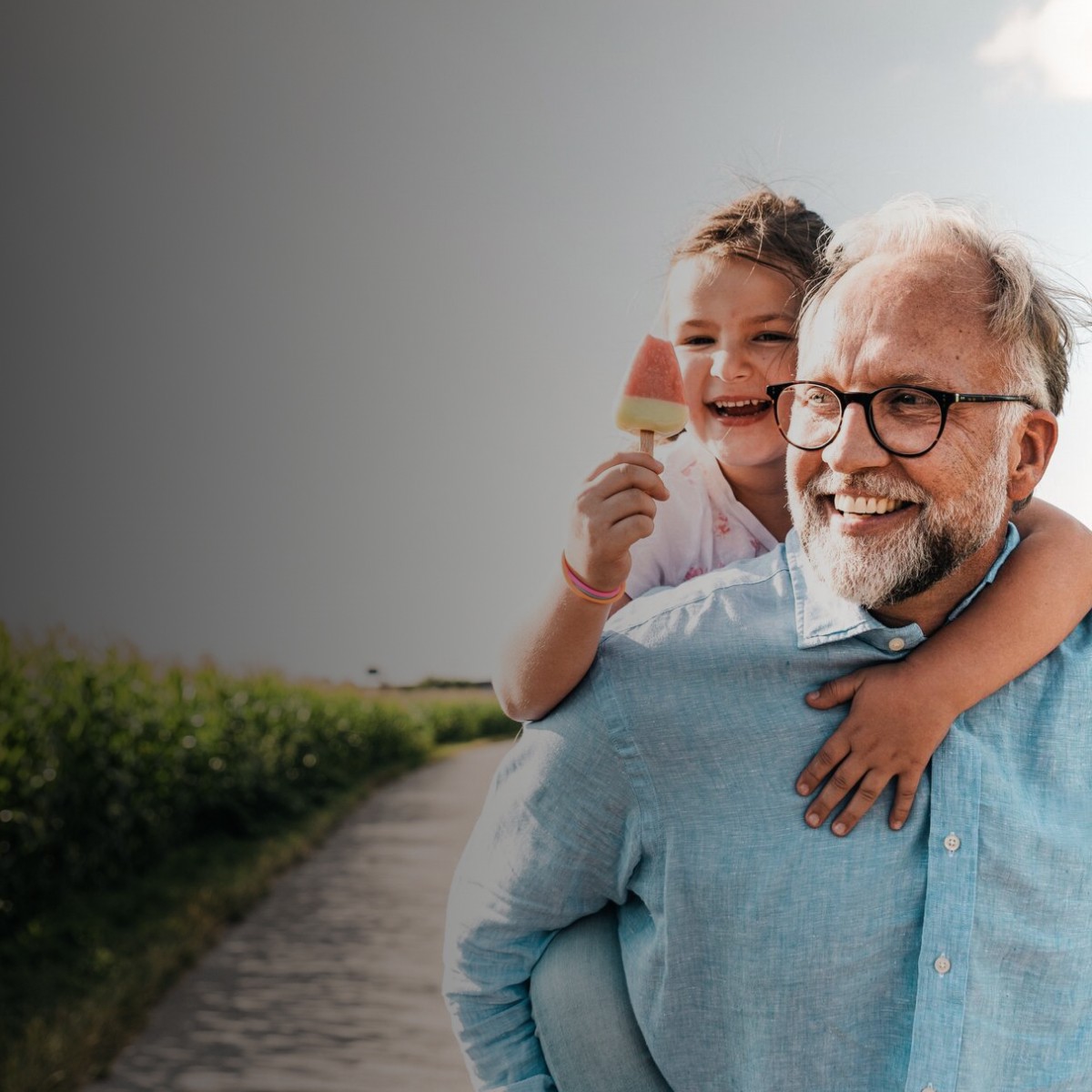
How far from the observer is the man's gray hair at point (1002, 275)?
1.89 m

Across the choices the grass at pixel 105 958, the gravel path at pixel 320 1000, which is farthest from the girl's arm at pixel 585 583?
the gravel path at pixel 320 1000

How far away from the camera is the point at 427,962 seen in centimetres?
930

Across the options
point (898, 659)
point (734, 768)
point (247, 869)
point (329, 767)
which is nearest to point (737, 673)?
point (734, 768)

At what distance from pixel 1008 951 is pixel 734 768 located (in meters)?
0.48

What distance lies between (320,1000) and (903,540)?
7340mm

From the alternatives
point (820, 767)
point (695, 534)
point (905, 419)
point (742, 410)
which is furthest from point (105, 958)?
point (905, 419)

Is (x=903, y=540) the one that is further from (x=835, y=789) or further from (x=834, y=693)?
(x=835, y=789)

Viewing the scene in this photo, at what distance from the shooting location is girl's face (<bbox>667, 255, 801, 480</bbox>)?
2.59 metres

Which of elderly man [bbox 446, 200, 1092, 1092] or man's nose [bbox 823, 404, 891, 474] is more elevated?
man's nose [bbox 823, 404, 891, 474]

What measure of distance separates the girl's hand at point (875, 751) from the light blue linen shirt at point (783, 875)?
0.03 m

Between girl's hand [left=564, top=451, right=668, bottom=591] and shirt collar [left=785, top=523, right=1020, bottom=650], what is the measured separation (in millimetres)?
268

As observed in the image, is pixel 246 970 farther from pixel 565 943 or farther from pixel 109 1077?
pixel 565 943

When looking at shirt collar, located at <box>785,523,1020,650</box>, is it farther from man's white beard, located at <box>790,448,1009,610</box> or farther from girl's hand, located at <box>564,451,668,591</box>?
girl's hand, located at <box>564,451,668,591</box>

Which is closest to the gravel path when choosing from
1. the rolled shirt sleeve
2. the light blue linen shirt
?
the rolled shirt sleeve
